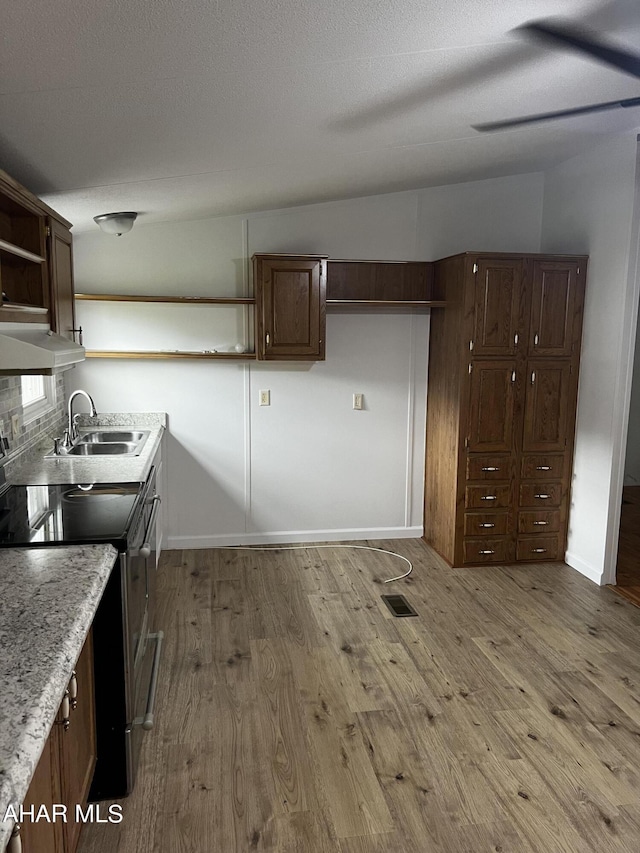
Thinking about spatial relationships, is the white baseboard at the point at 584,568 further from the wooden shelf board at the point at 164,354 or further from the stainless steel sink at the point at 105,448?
the stainless steel sink at the point at 105,448

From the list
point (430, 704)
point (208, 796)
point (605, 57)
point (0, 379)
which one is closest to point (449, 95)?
point (605, 57)

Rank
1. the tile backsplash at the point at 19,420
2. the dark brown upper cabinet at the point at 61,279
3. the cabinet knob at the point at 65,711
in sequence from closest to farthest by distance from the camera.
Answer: the cabinet knob at the point at 65,711 → the dark brown upper cabinet at the point at 61,279 → the tile backsplash at the point at 19,420

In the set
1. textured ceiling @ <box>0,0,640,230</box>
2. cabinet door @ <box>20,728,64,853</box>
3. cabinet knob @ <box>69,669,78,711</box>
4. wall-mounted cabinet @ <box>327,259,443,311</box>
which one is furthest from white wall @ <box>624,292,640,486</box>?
cabinet door @ <box>20,728,64,853</box>

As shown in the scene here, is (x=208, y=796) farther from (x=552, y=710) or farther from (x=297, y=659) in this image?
(x=552, y=710)

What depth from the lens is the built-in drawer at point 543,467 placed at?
14.1 ft

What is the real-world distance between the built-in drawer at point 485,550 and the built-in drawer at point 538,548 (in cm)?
11

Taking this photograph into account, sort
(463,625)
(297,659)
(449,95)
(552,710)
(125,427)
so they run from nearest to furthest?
(449,95) → (552,710) → (297,659) → (463,625) → (125,427)

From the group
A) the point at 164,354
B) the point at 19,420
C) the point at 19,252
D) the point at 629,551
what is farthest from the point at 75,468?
the point at 629,551

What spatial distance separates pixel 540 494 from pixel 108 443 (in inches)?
110

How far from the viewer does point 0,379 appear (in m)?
2.80

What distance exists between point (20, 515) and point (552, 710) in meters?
2.25

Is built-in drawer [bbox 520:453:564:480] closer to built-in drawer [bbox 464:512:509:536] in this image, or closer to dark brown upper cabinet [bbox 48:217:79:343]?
built-in drawer [bbox 464:512:509:536]

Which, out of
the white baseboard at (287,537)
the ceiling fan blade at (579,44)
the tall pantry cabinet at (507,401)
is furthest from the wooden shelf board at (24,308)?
the tall pantry cabinet at (507,401)

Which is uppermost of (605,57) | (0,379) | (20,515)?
(605,57)
